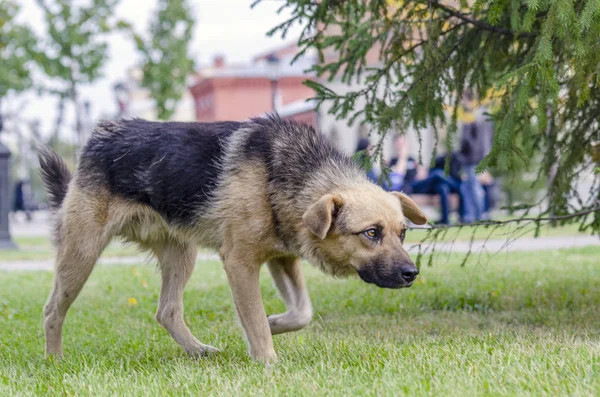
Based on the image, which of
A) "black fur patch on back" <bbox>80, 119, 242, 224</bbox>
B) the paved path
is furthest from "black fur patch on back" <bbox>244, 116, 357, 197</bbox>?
the paved path

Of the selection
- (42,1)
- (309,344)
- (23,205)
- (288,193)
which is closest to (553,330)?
(309,344)

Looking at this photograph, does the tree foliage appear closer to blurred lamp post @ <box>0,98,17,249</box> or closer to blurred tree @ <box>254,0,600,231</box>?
blurred lamp post @ <box>0,98,17,249</box>

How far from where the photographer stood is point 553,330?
19.6ft

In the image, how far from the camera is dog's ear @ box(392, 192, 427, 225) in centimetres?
548

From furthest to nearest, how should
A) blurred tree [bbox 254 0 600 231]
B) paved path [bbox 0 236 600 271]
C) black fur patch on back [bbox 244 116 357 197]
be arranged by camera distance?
1. paved path [bbox 0 236 600 271]
2. blurred tree [bbox 254 0 600 231]
3. black fur patch on back [bbox 244 116 357 197]

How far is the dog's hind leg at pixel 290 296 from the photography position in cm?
561

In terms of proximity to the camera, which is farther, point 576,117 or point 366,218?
point 576,117

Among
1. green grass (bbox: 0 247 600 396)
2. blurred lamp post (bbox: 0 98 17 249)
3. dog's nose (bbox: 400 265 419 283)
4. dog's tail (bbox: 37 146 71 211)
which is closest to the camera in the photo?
green grass (bbox: 0 247 600 396)

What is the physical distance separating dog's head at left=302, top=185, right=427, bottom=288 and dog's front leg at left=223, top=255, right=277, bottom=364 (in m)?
0.45

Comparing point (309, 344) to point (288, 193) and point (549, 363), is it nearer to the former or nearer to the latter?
point (288, 193)

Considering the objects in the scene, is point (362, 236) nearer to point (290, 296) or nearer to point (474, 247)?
point (290, 296)

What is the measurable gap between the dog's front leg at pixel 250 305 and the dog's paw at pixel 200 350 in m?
0.58

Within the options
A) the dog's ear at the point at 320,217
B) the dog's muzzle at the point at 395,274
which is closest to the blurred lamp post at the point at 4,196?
the dog's ear at the point at 320,217

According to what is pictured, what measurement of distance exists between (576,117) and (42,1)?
2439 cm
